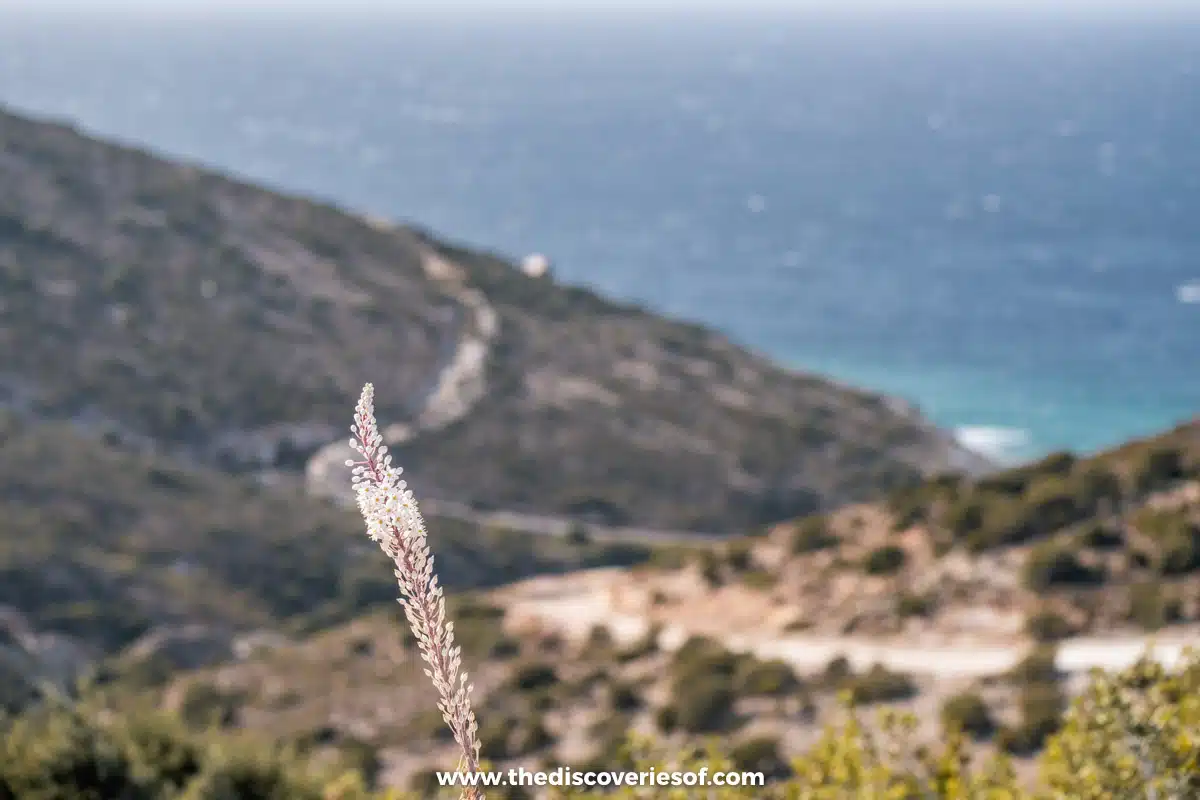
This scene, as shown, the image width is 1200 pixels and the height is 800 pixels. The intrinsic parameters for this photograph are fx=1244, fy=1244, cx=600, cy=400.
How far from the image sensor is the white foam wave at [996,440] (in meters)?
70.4

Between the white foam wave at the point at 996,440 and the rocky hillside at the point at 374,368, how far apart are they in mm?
5980

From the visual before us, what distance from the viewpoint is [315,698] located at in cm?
2500

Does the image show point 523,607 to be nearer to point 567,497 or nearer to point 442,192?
point 567,497

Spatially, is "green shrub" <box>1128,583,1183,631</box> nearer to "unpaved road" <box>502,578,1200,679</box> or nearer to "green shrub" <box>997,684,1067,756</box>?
"unpaved road" <box>502,578,1200,679</box>

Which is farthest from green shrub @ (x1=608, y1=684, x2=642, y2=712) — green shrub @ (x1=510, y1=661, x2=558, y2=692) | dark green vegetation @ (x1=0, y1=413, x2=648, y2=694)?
dark green vegetation @ (x1=0, y1=413, x2=648, y2=694)

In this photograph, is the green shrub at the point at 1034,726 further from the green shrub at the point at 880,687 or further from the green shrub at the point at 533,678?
the green shrub at the point at 533,678

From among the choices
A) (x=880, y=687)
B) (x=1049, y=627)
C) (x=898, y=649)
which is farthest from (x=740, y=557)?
(x=880, y=687)

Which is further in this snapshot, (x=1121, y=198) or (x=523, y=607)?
(x=1121, y=198)

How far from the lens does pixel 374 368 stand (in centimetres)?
6253

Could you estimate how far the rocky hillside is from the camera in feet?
184

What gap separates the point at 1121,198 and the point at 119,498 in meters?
127

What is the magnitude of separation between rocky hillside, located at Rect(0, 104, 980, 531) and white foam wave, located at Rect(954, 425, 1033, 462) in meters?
5.98

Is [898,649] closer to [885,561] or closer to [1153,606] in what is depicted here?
[885,561]

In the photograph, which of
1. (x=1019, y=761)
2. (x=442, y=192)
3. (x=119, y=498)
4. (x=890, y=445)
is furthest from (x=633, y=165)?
(x=1019, y=761)
